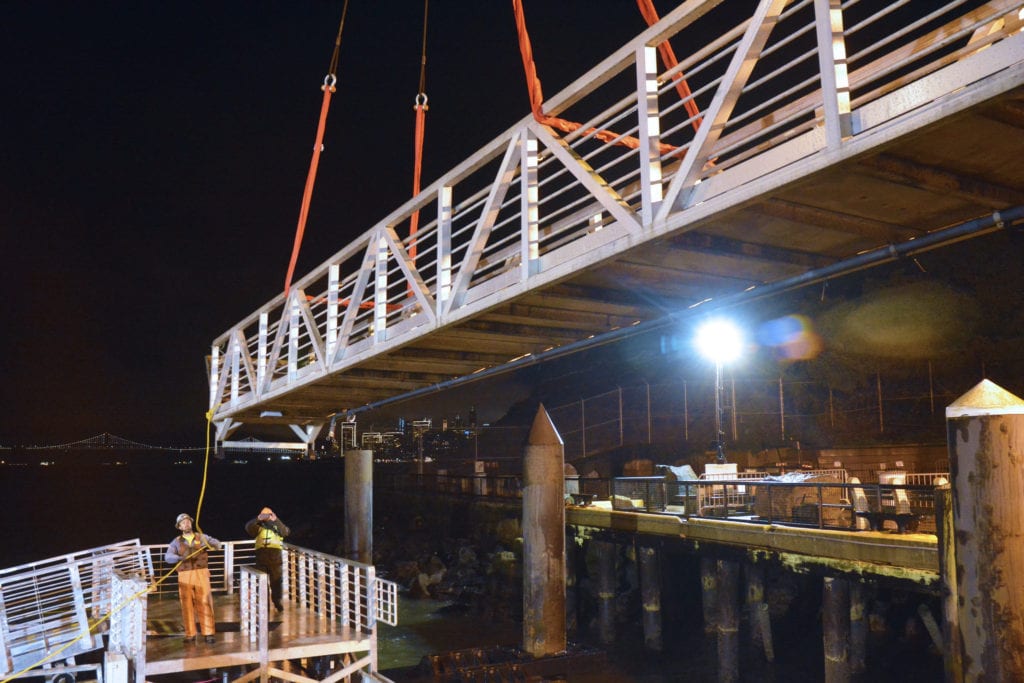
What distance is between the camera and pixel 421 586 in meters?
26.5

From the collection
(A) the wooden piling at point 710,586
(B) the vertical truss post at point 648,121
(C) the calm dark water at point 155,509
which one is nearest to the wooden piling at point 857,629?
(A) the wooden piling at point 710,586

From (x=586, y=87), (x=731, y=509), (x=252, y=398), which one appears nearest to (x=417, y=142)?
(x=252, y=398)

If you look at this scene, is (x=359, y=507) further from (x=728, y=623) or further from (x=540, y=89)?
(x=540, y=89)

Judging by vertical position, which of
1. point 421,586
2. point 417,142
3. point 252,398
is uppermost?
point 417,142

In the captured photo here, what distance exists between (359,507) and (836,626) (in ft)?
39.6

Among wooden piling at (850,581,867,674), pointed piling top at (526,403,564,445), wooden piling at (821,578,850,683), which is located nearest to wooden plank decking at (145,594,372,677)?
pointed piling top at (526,403,564,445)

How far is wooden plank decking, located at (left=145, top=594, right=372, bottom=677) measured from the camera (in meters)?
10.6

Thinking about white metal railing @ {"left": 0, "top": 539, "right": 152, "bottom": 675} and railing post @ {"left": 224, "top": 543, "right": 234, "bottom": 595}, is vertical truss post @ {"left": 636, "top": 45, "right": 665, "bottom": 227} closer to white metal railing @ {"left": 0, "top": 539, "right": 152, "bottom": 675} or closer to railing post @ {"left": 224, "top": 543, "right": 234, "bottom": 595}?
white metal railing @ {"left": 0, "top": 539, "right": 152, "bottom": 675}

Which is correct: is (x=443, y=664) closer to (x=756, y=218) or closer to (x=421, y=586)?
(x=756, y=218)

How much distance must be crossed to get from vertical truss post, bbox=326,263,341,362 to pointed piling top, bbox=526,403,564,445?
3666 millimetres

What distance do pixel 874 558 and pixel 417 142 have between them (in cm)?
1086

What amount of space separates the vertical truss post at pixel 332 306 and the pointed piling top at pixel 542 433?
367 centimetres

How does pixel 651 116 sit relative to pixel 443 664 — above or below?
above

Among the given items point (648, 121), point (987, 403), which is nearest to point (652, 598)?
point (987, 403)
